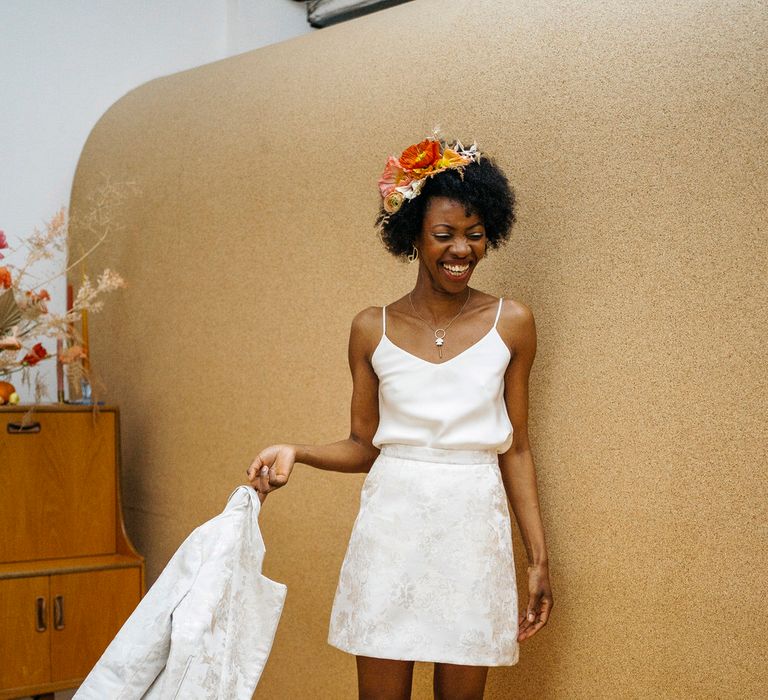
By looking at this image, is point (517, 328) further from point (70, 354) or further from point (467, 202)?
point (70, 354)

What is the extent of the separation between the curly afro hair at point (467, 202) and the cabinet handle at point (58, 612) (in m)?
2.04

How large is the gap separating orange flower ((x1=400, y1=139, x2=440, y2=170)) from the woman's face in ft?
0.29

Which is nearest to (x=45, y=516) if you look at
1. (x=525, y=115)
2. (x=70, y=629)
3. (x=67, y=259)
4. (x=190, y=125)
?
(x=70, y=629)

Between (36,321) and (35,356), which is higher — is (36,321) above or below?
above

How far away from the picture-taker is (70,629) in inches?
142

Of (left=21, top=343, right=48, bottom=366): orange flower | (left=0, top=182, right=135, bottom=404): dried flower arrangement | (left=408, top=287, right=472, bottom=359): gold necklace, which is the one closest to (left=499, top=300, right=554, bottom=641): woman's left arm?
(left=408, top=287, right=472, bottom=359): gold necklace

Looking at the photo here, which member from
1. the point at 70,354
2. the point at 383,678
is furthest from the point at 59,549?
the point at 383,678

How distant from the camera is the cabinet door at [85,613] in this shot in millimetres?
3586

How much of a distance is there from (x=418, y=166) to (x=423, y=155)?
0.10ft

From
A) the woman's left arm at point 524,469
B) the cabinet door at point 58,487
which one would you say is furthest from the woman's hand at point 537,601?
the cabinet door at point 58,487

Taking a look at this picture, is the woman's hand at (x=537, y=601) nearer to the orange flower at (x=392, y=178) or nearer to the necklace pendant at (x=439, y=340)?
the necklace pendant at (x=439, y=340)

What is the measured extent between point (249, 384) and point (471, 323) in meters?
1.55

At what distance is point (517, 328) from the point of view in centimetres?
240

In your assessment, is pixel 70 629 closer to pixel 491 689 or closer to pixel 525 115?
pixel 491 689
